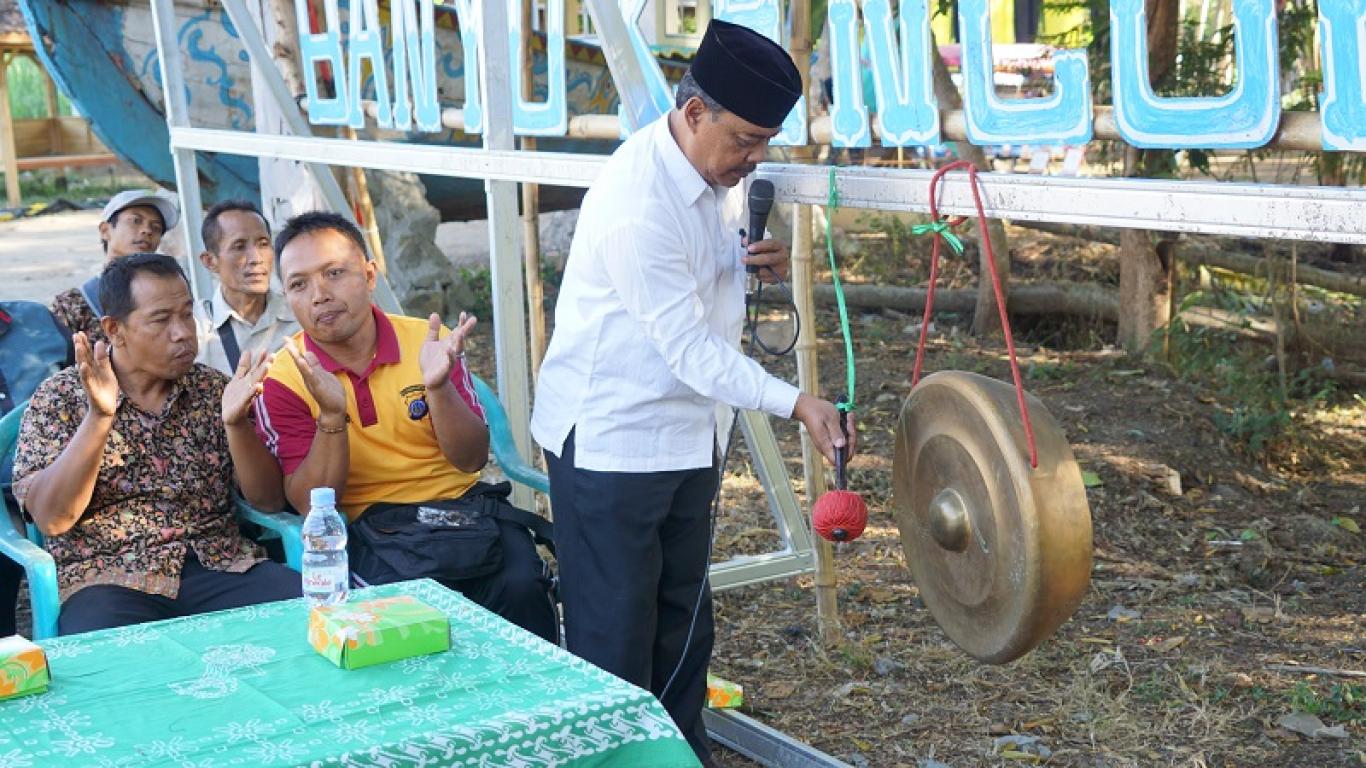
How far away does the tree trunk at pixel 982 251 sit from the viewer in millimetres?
6906

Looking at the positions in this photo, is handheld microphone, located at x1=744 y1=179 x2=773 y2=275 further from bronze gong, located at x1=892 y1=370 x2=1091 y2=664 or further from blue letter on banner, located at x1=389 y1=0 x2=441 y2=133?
blue letter on banner, located at x1=389 y1=0 x2=441 y2=133

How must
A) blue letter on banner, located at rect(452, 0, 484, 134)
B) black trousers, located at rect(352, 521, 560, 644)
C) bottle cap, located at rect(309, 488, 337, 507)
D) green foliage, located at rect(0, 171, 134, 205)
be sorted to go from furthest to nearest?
green foliage, located at rect(0, 171, 134, 205) < blue letter on banner, located at rect(452, 0, 484, 134) < black trousers, located at rect(352, 521, 560, 644) < bottle cap, located at rect(309, 488, 337, 507)

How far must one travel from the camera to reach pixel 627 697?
84.1 inches

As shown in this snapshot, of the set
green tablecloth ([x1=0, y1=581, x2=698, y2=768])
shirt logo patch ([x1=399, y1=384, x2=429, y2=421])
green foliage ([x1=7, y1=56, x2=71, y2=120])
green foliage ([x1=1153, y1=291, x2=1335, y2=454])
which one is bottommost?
green foliage ([x1=1153, y1=291, x2=1335, y2=454])

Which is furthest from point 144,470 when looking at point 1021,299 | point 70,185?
point 70,185

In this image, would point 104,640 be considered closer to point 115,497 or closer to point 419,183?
point 115,497

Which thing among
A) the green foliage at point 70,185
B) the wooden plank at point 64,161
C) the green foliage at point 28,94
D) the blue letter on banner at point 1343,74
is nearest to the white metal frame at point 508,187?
the blue letter on banner at point 1343,74

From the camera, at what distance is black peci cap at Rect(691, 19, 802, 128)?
2.58 m

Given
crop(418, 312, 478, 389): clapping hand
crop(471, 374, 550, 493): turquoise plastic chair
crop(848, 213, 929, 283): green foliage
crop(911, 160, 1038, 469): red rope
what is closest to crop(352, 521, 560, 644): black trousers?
crop(471, 374, 550, 493): turquoise plastic chair

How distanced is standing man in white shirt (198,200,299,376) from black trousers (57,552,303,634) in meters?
0.97

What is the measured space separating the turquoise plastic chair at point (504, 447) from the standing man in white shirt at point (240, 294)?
0.64 meters

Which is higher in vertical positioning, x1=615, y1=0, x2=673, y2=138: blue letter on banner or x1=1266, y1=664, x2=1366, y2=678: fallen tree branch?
x1=615, y1=0, x2=673, y2=138: blue letter on banner

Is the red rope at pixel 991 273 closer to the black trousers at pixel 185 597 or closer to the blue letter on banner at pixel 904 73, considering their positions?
the blue letter on banner at pixel 904 73

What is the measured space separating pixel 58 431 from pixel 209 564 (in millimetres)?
444
